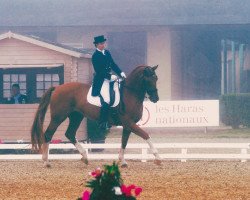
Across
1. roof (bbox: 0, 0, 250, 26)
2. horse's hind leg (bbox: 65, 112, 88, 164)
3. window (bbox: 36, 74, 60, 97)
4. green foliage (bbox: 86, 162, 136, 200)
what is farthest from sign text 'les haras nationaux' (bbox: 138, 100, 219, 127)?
green foliage (bbox: 86, 162, 136, 200)

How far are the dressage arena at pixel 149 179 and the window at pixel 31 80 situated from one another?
18.5 feet

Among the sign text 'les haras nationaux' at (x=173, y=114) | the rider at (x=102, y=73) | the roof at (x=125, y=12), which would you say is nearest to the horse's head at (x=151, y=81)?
the rider at (x=102, y=73)

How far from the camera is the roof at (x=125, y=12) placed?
3741 cm

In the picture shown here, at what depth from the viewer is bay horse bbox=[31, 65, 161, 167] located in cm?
1446

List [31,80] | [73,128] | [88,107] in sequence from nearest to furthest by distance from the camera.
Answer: [88,107], [73,128], [31,80]

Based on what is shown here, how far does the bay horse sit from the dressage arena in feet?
2.11

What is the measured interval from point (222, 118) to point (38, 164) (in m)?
16.9

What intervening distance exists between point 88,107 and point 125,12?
2483cm

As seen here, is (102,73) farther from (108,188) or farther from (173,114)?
(173,114)

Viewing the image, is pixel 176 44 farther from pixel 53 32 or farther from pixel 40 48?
pixel 40 48

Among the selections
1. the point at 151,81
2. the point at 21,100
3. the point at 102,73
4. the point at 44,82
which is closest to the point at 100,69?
the point at 102,73

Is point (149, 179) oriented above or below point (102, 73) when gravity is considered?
below

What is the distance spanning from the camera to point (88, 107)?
14992 millimetres

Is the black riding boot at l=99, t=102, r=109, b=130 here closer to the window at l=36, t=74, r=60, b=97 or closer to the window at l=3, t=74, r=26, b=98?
the window at l=36, t=74, r=60, b=97
